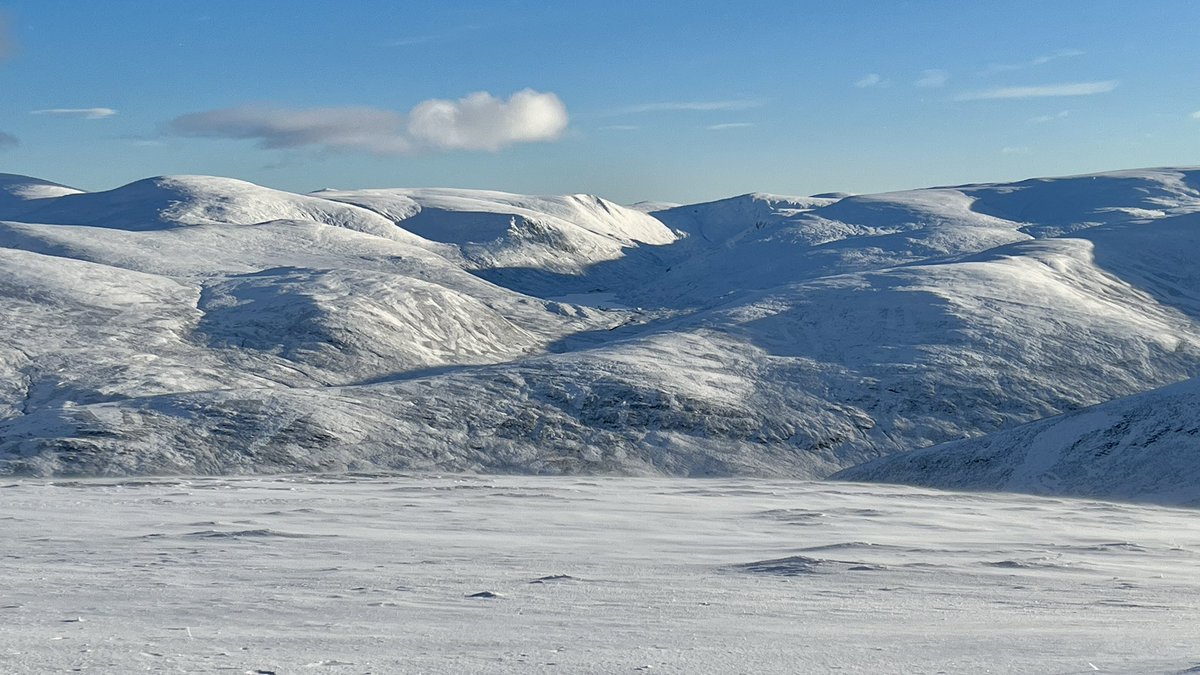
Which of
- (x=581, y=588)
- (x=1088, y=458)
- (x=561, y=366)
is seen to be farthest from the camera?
(x=561, y=366)

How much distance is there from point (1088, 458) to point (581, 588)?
45.7 m

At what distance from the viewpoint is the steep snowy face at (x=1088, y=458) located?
59469mm

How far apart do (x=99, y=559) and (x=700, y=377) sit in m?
62.0

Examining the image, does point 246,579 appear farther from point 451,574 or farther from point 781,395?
point 781,395

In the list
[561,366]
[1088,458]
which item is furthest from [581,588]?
[561,366]

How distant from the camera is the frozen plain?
16.7 meters

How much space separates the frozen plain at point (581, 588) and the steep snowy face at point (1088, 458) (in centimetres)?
1078

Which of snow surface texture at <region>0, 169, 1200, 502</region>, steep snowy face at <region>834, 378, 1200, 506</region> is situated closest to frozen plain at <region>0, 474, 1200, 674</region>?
steep snowy face at <region>834, 378, 1200, 506</region>

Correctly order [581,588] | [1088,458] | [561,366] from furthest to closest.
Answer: [561,366] < [1088,458] < [581,588]

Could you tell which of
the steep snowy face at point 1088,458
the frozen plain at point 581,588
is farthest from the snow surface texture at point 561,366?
the frozen plain at point 581,588

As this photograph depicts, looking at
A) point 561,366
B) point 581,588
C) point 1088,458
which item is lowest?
point 1088,458

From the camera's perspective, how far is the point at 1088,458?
62750 mm

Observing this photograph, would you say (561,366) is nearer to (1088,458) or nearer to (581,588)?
(1088,458)

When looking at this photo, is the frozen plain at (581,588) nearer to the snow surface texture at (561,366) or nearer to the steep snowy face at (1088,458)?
the steep snowy face at (1088,458)
